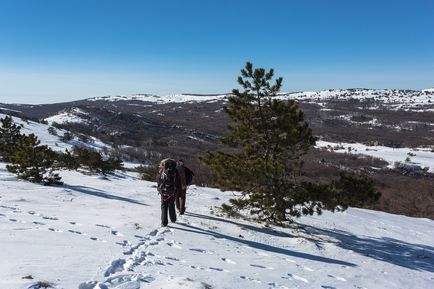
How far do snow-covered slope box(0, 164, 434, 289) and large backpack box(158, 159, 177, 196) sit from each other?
38.7 inches

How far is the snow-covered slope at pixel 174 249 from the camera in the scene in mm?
6906

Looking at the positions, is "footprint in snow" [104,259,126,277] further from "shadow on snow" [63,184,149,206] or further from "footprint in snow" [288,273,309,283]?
"shadow on snow" [63,184,149,206]

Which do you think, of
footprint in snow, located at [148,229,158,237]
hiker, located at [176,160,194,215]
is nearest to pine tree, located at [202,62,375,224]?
hiker, located at [176,160,194,215]

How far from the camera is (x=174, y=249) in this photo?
923cm

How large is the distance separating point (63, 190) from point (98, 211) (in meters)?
4.00

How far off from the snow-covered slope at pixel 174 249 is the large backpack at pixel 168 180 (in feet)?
3.22

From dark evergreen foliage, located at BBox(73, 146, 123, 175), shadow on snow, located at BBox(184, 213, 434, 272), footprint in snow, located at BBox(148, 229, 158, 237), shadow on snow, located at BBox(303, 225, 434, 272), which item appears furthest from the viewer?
dark evergreen foliage, located at BBox(73, 146, 123, 175)

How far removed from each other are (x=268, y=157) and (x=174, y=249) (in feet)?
20.1

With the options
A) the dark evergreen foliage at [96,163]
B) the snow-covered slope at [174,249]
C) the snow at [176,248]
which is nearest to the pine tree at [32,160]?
the snow at [176,248]

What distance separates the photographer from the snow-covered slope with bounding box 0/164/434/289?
6.91m

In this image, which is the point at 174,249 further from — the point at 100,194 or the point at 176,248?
the point at 100,194

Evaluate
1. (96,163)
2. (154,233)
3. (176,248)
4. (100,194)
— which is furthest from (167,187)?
(96,163)

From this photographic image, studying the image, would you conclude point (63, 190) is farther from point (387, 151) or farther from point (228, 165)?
point (387, 151)

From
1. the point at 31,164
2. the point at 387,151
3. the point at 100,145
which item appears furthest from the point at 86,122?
the point at 31,164
